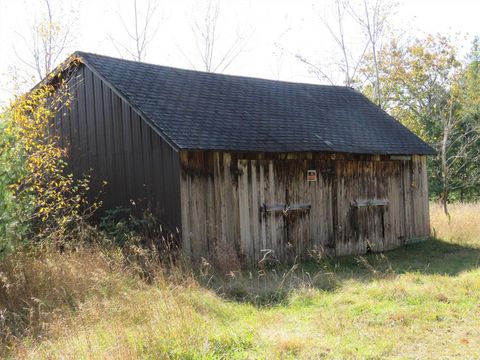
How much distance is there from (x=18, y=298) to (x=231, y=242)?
4.22 m

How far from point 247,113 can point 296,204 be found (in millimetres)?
2430

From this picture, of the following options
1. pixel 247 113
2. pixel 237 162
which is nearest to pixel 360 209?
pixel 247 113

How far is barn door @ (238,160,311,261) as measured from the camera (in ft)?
31.6

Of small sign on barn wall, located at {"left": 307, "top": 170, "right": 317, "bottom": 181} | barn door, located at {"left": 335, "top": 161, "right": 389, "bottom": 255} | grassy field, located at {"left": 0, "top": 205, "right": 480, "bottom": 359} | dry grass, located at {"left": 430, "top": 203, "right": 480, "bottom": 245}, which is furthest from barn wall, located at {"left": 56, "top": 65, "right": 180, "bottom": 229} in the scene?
dry grass, located at {"left": 430, "top": 203, "right": 480, "bottom": 245}

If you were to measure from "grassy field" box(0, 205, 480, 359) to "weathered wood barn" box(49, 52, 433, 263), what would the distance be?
1.66 meters

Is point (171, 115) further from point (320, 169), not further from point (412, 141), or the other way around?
point (412, 141)

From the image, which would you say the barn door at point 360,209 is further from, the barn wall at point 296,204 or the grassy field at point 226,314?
the grassy field at point 226,314

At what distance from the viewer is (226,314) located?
5.95m

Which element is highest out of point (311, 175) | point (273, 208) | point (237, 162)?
point (237, 162)

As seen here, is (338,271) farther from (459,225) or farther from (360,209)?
(459,225)

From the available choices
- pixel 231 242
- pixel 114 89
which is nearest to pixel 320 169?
pixel 231 242

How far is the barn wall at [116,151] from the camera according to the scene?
8906mm

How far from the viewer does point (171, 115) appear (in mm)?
9359

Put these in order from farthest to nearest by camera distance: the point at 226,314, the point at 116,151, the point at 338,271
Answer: the point at 116,151
the point at 338,271
the point at 226,314
